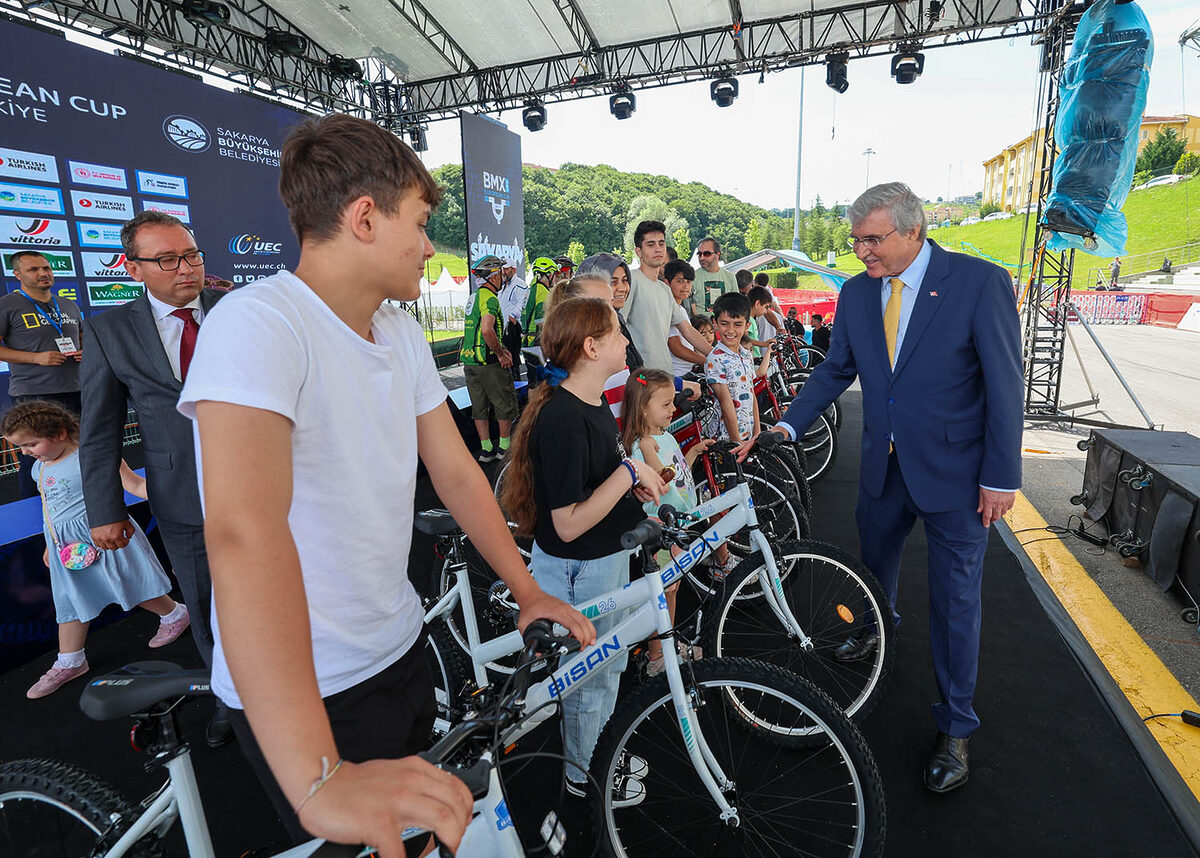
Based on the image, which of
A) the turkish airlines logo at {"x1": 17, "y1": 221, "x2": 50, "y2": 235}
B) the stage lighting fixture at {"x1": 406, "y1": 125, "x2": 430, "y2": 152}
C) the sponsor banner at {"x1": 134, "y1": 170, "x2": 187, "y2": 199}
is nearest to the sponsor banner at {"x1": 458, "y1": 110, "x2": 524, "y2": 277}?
the stage lighting fixture at {"x1": 406, "y1": 125, "x2": 430, "y2": 152}

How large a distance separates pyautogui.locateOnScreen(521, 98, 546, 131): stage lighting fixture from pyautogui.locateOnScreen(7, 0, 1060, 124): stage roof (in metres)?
0.17

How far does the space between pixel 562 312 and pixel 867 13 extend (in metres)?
9.67

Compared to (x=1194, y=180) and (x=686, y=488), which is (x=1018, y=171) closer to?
(x=1194, y=180)

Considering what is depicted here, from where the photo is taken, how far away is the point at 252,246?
7.88m

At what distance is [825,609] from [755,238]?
161 ft

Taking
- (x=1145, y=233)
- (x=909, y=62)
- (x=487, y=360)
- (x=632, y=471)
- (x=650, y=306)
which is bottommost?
(x=632, y=471)

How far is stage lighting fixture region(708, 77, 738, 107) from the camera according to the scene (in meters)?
9.88

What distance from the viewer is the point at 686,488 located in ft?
9.27

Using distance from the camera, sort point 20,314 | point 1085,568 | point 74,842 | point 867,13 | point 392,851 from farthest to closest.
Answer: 1. point 867,13
2. point 20,314
3. point 1085,568
4. point 74,842
5. point 392,851

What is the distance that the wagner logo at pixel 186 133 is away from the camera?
6.84 m

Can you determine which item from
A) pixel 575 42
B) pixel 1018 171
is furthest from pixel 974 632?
pixel 1018 171

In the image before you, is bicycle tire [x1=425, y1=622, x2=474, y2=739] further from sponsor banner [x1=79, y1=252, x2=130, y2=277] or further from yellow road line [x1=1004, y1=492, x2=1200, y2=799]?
Result: sponsor banner [x1=79, y1=252, x2=130, y2=277]

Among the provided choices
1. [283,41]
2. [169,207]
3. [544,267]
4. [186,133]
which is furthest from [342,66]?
[544,267]

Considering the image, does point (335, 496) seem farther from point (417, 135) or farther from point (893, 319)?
point (417, 135)
